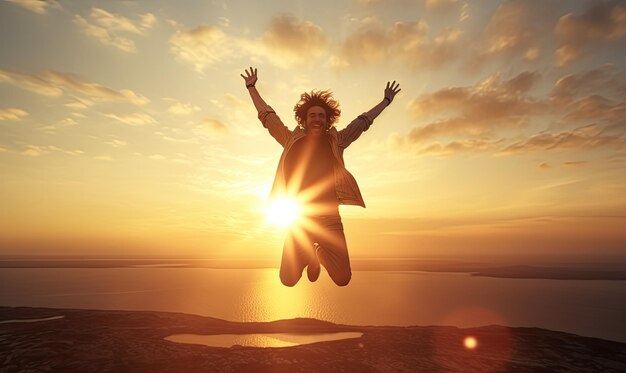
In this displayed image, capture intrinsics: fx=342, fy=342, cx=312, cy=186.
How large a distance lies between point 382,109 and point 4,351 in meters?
16.4

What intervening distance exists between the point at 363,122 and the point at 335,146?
111 centimetres

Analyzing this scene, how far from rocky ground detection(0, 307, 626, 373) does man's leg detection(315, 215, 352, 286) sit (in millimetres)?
6724

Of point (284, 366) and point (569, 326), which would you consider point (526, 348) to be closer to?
point (284, 366)

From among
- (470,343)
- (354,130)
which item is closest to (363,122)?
(354,130)

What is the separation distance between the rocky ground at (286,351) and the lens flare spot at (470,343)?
20 cm

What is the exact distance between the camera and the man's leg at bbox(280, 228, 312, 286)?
671 cm

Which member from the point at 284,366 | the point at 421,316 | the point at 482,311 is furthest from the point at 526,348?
the point at 482,311

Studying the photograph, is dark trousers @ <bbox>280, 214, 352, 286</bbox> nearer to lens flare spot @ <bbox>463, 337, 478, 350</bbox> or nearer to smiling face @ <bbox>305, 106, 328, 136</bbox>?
smiling face @ <bbox>305, 106, 328, 136</bbox>

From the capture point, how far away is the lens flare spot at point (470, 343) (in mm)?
15620

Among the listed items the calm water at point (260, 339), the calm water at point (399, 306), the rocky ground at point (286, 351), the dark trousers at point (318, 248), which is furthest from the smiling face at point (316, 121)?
the calm water at point (399, 306)

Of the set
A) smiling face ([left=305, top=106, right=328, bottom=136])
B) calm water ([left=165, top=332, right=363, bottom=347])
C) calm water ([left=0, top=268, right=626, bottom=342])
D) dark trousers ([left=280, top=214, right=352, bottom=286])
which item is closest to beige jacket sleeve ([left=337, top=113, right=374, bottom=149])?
smiling face ([left=305, top=106, right=328, bottom=136])

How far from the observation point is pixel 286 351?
45.3 ft

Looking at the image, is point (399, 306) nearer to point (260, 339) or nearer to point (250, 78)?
point (260, 339)

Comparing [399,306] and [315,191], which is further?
[399,306]
